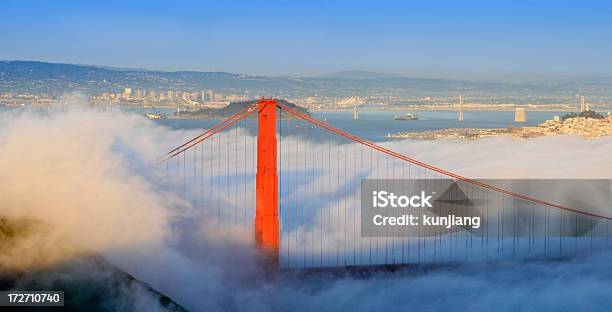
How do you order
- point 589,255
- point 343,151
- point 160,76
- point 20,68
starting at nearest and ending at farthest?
point 589,255 → point 20,68 → point 160,76 → point 343,151

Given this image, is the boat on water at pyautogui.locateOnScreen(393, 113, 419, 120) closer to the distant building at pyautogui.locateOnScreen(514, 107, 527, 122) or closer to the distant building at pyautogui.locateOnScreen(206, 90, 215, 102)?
the distant building at pyautogui.locateOnScreen(514, 107, 527, 122)

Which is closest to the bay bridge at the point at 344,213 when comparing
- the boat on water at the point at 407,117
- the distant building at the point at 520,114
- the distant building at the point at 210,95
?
the distant building at the point at 210,95

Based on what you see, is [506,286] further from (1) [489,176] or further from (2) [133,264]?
(1) [489,176]

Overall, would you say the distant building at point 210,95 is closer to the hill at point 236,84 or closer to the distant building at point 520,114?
the hill at point 236,84

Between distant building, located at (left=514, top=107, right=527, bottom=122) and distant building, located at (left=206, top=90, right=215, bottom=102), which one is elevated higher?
distant building, located at (left=206, top=90, right=215, bottom=102)

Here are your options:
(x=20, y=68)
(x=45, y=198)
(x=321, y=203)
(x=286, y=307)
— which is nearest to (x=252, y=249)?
(x=286, y=307)

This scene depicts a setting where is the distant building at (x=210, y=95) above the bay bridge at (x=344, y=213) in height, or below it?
above

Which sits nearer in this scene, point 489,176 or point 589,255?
point 589,255

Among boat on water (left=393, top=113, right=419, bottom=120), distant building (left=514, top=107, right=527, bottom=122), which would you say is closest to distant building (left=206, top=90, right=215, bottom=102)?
boat on water (left=393, top=113, right=419, bottom=120)
